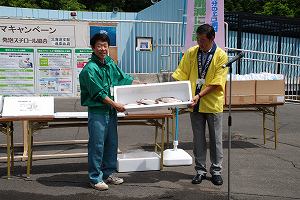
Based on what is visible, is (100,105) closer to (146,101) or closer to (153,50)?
(146,101)

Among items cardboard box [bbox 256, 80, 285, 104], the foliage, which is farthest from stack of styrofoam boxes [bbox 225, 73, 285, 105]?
the foliage

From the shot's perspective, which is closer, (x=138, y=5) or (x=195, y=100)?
(x=195, y=100)

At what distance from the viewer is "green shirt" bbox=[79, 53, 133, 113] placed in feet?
17.0

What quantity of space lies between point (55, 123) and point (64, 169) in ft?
2.35

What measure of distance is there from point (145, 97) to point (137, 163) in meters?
1.02

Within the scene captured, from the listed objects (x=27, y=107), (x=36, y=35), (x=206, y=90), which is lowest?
(x=27, y=107)

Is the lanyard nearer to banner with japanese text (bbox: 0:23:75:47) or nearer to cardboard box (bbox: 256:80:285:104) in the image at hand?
cardboard box (bbox: 256:80:285:104)

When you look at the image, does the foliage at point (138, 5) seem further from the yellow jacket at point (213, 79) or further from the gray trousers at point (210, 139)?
the gray trousers at point (210, 139)

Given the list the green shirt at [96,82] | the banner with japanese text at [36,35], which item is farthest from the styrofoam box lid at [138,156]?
the banner with japanese text at [36,35]

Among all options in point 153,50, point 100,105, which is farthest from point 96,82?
point 153,50

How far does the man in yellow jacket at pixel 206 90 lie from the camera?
218 inches

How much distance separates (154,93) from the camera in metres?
5.93

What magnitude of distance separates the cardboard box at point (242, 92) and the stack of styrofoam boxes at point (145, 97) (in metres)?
1.75

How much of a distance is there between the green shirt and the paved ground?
3.62 feet
